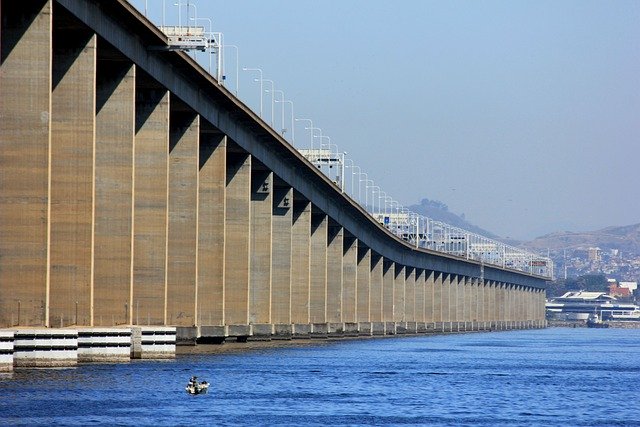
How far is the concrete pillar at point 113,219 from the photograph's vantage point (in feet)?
252

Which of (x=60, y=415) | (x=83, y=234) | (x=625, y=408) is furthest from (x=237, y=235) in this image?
(x=60, y=415)

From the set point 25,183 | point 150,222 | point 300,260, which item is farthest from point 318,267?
point 25,183

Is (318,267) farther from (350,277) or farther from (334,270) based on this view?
(350,277)

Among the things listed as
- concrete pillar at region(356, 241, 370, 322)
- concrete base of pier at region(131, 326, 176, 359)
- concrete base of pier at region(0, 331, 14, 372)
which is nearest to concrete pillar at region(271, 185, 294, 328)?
concrete pillar at region(356, 241, 370, 322)

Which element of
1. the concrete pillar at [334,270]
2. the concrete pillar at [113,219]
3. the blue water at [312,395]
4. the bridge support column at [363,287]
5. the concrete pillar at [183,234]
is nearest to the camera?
the blue water at [312,395]

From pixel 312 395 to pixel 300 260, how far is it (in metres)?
84.0

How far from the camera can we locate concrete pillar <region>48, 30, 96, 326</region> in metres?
68.6

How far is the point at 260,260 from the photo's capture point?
122m

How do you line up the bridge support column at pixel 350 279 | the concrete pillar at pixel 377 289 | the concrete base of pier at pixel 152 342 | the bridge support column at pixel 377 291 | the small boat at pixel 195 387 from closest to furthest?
the small boat at pixel 195 387, the concrete base of pier at pixel 152 342, the bridge support column at pixel 350 279, the bridge support column at pixel 377 291, the concrete pillar at pixel 377 289

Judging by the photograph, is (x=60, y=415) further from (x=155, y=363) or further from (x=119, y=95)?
(x=119, y=95)

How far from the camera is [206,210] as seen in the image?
102m

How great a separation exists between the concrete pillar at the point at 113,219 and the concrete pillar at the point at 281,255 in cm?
5190

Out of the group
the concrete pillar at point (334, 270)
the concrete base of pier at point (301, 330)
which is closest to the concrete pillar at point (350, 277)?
the concrete pillar at point (334, 270)

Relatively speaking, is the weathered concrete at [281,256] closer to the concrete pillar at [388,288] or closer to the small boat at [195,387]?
the concrete pillar at [388,288]
